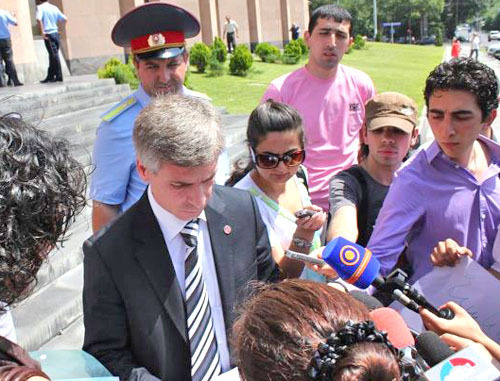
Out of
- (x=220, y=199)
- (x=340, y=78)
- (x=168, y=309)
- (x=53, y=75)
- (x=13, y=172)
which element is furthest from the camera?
(x=53, y=75)

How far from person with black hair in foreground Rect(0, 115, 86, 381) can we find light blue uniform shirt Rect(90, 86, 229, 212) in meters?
1.36

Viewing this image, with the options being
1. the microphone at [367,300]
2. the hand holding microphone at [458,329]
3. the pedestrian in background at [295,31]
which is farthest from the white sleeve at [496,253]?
the pedestrian in background at [295,31]

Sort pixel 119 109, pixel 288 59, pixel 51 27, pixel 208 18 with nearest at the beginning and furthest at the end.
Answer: pixel 119 109 < pixel 51 27 < pixel 208 18 < pixel 288 59

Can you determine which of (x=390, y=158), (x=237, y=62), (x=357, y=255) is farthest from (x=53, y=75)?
(x=357, y=255)

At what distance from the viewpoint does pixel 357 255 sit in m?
1.84

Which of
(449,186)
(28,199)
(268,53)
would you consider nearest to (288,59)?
(268,53)

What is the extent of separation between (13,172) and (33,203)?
90 millimetres

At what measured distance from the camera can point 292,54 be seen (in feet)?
93.0

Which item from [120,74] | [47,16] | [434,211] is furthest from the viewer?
[120,74]

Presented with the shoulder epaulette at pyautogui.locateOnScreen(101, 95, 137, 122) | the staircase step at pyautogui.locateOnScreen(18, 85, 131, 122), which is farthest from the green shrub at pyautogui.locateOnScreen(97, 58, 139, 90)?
the shoulder epaulette at pyautogui.locateOnScreen(101, 95, 137, 122)

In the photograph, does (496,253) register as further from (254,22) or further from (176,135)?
(254,22)

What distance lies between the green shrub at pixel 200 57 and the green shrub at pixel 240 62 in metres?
1.05

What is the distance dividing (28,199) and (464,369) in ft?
3.78

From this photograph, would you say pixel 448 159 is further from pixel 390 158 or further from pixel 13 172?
pixel 13 172
